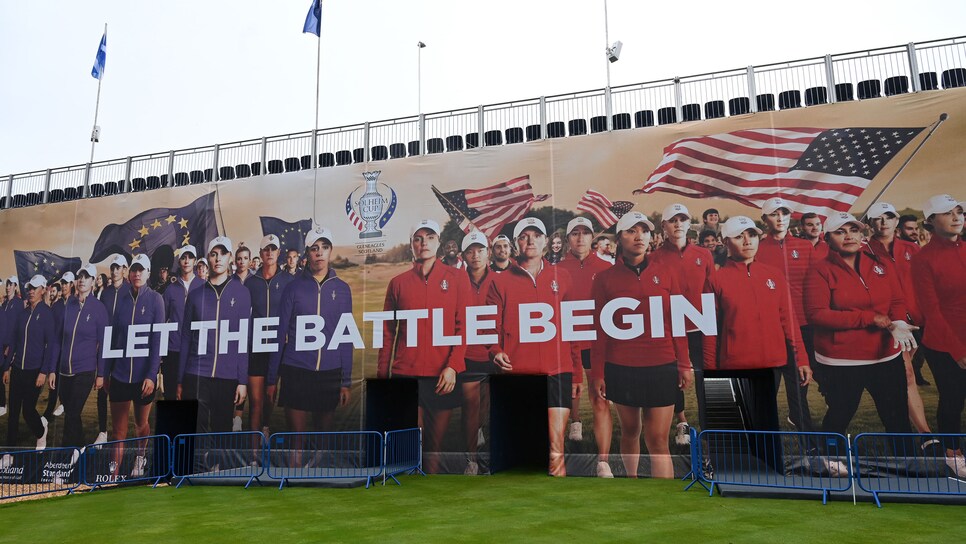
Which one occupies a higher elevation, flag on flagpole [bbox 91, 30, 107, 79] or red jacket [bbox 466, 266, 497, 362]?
flag on flagpole [bbox 91, 30, 107, 79]

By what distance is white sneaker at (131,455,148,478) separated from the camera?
18.6 meters

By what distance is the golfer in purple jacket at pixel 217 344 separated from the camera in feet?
59.3

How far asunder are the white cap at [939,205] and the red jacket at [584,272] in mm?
6281

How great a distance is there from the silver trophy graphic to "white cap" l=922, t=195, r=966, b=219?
12.0 metres

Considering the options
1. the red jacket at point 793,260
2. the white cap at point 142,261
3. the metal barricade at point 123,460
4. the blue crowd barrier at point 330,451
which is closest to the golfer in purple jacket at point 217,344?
the metal barricade at point 123,460

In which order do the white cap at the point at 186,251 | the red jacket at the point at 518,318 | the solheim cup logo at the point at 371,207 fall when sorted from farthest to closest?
the white cap at the point at 186,251, the solheim cup logo at the point at 371,207, the red jacket at the point at 518,318

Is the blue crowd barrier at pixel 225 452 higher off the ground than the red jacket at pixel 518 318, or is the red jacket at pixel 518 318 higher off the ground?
the red jacket at pixel 518 318

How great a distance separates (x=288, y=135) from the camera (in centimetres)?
1959

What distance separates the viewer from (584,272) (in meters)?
15.8

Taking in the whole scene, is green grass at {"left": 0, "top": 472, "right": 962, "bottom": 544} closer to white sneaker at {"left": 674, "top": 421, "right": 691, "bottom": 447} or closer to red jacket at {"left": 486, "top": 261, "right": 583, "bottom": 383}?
white sneaker at {"left": 674, "top": 421, "right": 691, "bottom": 447}

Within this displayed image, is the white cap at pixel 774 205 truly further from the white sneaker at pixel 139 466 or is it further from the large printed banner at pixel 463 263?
the white sneaker at pixel 139 466

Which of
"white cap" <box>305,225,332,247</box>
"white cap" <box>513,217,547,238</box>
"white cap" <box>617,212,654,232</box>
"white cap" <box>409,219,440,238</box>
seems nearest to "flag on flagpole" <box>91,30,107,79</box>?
"white cap" <box>305,225,332,247</box>

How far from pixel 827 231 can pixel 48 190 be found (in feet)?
74.0

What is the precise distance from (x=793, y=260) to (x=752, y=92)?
4.11m
